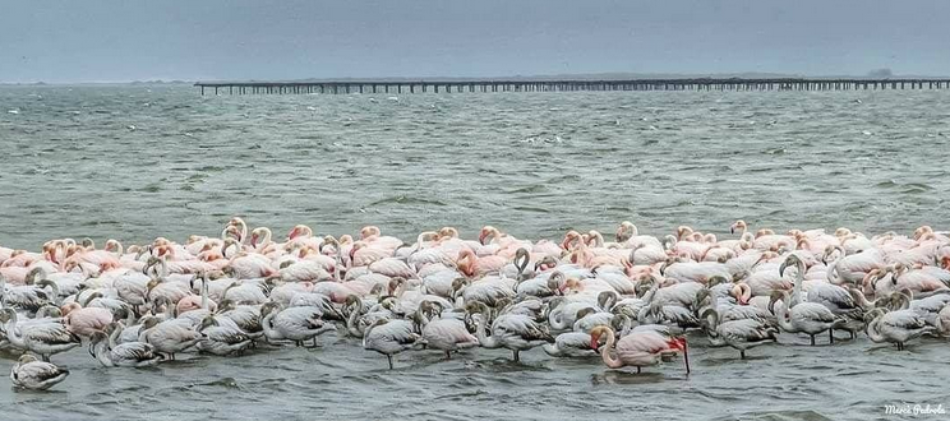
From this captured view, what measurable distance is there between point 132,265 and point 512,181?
2426cm

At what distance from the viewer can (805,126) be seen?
265 ft

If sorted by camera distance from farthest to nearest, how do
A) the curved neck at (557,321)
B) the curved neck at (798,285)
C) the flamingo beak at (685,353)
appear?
the curved neck at (798,285) < the curved neck at (557,321) < the flamingo beak at (685,353)

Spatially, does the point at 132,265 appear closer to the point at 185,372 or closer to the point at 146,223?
the point at 185,372

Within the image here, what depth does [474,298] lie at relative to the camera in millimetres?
17891

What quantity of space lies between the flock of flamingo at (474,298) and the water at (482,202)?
0.27 metres

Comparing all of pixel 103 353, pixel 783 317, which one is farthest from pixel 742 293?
pixel 103 353

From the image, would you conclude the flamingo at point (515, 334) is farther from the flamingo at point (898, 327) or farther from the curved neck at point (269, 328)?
the flamingo at point (898, 327)

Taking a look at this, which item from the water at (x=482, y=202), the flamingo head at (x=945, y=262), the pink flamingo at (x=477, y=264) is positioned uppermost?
the flamingo head at (x=945, y=262)

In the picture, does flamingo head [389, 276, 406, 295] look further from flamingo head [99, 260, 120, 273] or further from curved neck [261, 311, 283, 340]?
flamingo head [99, 260, 120, 273]

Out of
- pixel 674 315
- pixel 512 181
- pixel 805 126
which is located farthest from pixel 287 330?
pixel 805 126

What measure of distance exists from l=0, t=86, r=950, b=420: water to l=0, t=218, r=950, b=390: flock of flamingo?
270mm
